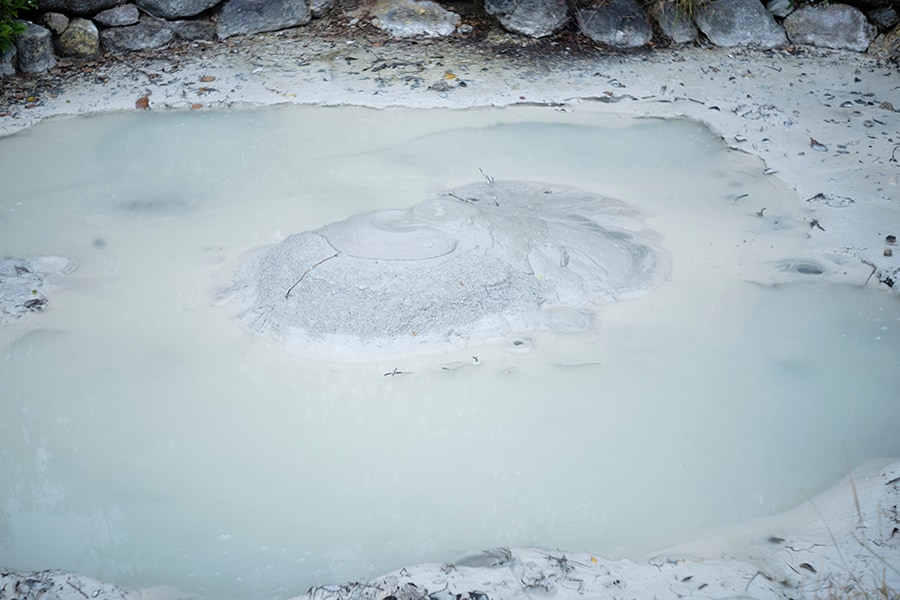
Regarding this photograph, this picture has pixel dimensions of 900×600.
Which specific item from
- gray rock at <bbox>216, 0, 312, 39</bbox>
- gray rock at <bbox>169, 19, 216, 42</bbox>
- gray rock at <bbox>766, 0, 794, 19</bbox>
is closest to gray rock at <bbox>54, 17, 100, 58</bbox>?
gray rock at <bbox>169, 19, 216, 42</bbox>

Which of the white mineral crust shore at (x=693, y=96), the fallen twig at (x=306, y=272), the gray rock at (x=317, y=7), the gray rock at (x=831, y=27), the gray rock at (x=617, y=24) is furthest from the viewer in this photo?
the gray rock at (x=317, y=7)

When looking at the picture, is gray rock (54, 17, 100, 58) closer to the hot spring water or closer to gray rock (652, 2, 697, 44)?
the hot spring water

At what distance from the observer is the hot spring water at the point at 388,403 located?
2547 millimetres

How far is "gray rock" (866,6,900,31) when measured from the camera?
5.68 meters

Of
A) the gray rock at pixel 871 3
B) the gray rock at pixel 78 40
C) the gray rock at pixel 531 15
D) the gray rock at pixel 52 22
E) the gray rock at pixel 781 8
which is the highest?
the gray rock at pixel 871 3

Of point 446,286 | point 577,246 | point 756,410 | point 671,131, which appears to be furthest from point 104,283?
point 671,131

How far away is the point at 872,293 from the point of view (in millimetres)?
3463

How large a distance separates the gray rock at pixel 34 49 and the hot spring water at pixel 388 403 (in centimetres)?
127

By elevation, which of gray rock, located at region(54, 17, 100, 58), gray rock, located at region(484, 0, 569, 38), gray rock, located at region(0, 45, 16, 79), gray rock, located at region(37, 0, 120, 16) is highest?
gray rock, located at region(484, 0, 569, 38)

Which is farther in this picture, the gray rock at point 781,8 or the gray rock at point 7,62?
the gray rock at point 781,8

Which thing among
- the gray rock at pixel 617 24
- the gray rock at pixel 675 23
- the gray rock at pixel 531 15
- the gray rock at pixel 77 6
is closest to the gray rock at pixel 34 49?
the gray rock at pixel 77 6

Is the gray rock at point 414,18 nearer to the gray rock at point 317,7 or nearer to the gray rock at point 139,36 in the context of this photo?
the gray rock at point 317,7

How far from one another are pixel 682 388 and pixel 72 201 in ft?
9.62

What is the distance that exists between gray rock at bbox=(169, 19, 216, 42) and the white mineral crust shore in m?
0.19
